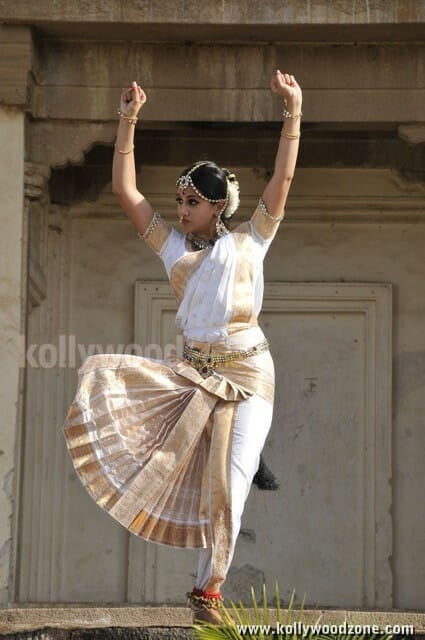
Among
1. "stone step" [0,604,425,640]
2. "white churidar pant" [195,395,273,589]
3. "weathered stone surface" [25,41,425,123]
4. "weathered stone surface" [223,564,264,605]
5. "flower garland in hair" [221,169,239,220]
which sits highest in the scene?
"weathered stone surface" [25,41,425,123]

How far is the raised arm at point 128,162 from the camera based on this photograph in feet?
28.8

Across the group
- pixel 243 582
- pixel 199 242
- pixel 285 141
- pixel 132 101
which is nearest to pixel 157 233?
pixel 199 242

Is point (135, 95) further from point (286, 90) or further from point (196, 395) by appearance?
point (196, 395)

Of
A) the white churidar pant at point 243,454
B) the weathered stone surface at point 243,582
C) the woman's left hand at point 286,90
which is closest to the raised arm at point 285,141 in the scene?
the woman's left hand at point 286,90

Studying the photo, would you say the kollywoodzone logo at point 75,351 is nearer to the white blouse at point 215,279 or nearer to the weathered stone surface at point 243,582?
the weathered stone surface at point 243,582

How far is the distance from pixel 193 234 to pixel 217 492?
3.62 feet

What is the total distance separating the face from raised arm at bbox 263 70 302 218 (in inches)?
8.5

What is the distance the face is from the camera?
28.8 ft

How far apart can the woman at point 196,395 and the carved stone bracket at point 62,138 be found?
6.00 feet

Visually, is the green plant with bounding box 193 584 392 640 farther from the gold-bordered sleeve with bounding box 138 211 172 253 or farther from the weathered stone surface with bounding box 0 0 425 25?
the weathered stone surface with bounding box 0 0 425 25

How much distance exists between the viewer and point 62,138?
35.1ft

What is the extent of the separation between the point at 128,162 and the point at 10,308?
5.76ft

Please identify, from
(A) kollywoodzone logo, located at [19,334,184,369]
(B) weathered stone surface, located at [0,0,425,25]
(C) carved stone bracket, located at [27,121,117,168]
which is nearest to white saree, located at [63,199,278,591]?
(B) weathered stone surface, located at [0,0,425,25]

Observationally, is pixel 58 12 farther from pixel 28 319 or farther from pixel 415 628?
pixel 415 628
